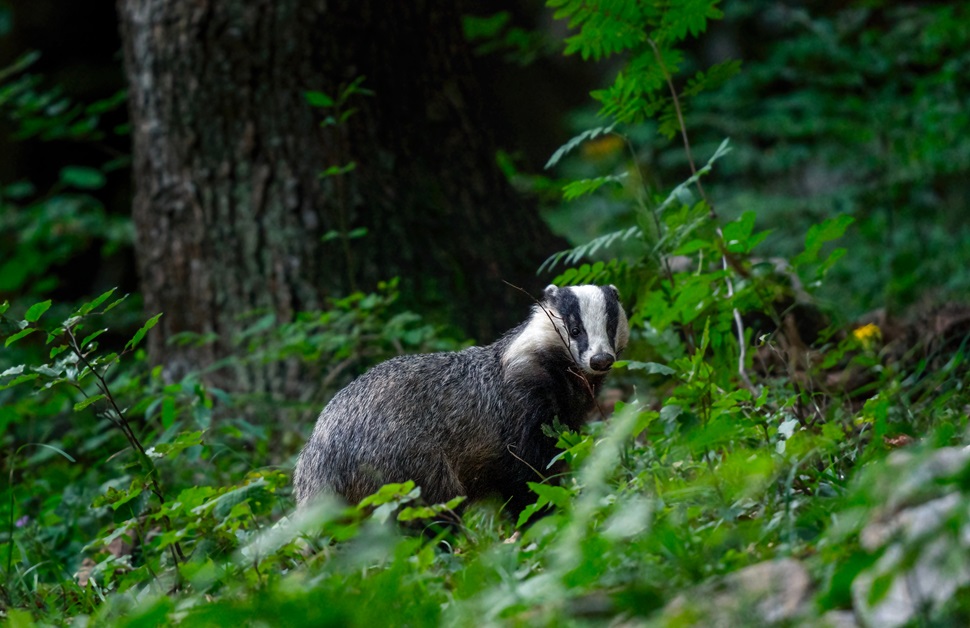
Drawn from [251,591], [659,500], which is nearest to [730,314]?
[659,500]

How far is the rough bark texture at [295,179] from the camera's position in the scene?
6.00m

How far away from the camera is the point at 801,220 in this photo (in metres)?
8.95

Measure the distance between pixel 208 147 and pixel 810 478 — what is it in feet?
13.7

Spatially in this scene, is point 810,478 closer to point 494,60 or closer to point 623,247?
point 623,247

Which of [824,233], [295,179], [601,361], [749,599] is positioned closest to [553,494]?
[749,599]

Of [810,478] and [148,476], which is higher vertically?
[148,476]

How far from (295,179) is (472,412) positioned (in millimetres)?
2322

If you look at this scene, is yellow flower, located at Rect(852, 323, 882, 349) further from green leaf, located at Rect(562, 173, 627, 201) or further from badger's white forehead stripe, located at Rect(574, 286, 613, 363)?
green leaf, located at Rect(562, 173, 627, 201)

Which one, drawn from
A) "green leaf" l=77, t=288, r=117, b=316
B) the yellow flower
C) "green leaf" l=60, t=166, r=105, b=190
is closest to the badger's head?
the yellow flower

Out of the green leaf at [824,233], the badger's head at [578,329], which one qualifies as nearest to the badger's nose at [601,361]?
the badger's head at [578,329]

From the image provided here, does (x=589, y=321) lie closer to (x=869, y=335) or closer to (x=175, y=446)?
(x=869, y=335)

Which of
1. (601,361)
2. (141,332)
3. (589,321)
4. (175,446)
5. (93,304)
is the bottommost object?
(601,361)

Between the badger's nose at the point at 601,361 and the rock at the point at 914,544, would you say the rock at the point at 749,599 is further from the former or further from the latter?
the badger's nose at the point at 601,361

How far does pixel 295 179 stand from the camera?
19.8 feet
